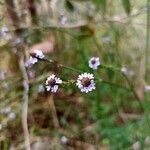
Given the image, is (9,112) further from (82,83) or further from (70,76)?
(82,83)

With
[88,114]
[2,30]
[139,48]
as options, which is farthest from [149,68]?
[2,30]

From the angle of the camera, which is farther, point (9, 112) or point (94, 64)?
point (9, 112)

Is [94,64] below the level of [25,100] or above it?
above

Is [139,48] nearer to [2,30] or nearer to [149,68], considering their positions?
[149,68]

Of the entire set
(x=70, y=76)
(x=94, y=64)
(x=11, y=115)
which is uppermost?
(x=94, y=64)

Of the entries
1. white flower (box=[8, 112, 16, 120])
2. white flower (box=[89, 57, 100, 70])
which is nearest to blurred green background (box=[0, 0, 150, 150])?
white flower (box=[8, 112, 16, 120])

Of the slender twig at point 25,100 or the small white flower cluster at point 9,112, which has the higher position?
the slender twig at point 25,100

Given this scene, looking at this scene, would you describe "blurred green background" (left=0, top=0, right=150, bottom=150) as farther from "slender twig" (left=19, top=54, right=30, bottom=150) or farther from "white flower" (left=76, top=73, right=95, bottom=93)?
"white flower" (left=76, top=73, right=95, bottom=93)

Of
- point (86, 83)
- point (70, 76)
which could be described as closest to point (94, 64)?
point (86, 83)

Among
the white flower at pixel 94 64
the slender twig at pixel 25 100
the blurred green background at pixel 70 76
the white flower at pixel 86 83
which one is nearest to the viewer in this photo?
the white flower at pixel 86 83

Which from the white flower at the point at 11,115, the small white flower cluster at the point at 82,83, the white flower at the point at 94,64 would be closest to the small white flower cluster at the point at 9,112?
the white flower at the point at 11,115

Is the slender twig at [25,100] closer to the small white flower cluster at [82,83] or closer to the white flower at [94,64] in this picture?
the white flower at [94,64]
